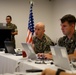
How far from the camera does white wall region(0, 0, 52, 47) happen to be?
8641mm

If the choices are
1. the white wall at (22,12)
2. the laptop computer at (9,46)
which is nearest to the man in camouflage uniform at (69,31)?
the laptop computer at (9,46)

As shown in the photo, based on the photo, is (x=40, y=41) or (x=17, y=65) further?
(x=40, y=41)

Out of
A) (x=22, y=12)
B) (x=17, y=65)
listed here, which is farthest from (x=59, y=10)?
(x=17, y=65)

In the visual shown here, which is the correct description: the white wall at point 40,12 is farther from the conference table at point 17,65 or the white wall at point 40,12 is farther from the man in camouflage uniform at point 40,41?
the conference table at point 17,65

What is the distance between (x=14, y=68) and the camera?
10.5 ft

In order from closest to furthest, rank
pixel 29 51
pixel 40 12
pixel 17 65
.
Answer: pixel 17 65 < pixel 29 51 < pixel 40 12

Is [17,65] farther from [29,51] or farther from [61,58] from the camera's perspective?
[61,58]

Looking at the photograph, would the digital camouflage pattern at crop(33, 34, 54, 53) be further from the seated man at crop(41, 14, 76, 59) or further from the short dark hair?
the short dark hair

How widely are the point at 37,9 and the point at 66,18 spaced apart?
243 inches

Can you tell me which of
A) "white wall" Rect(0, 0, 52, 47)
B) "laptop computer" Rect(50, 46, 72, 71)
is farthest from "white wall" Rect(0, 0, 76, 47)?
"laptop computer" Rect(50, 46, 72, 71)

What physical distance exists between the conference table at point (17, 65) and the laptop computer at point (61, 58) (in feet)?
0.27

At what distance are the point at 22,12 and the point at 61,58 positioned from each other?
670 cm

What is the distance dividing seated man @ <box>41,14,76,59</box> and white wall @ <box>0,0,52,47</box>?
17.7 feet

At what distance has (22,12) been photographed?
8906mm
